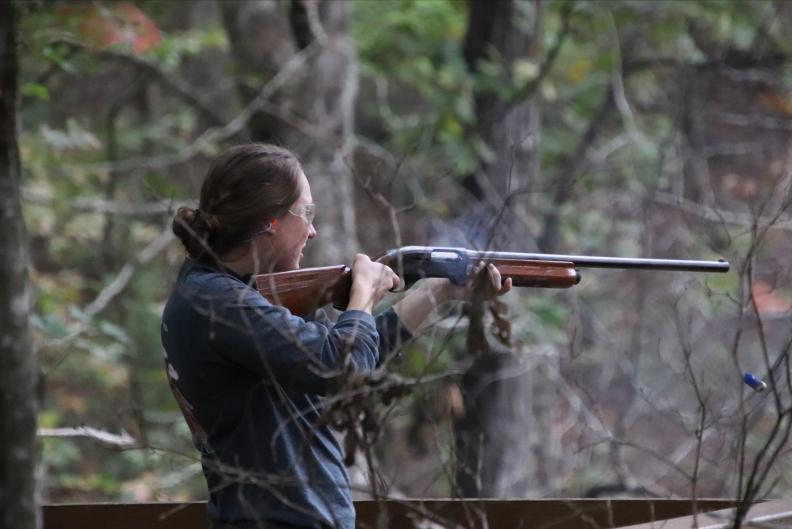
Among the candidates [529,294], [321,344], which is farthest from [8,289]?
[529,294]

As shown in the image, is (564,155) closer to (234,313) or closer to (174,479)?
(174,479)

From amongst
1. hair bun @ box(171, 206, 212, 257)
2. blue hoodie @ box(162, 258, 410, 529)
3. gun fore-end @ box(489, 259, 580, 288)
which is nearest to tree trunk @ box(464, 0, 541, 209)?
gun fore-end @ box(489, 259, 580, 288)

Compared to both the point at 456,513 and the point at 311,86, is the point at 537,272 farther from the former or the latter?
the point at 311,86

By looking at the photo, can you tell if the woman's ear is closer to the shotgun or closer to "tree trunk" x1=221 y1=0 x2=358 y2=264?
the shotgun

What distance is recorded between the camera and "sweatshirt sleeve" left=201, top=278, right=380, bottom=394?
2494 mm

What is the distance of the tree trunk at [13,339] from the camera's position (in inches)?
111

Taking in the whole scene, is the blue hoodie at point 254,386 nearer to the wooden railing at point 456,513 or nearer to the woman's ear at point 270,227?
the woman's ear at point 270,227

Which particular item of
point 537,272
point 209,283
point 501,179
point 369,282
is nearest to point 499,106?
point 501,179

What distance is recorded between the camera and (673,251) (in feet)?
30.8

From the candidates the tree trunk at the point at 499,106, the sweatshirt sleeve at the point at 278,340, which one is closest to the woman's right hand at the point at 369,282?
the sweatshirt sleeve at the point at 278,340

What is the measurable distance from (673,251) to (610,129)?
2902mm

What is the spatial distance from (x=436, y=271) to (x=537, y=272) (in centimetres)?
33

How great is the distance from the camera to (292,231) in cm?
282

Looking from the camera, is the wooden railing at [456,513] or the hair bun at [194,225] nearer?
the hair bun at [194,225]
